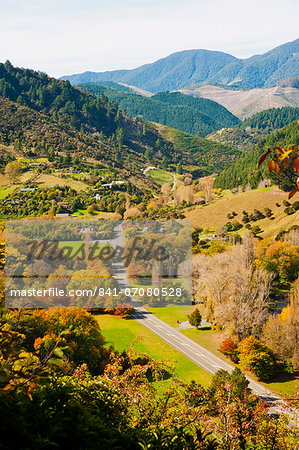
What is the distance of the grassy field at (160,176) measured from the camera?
523ft

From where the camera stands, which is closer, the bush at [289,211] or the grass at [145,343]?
the grass at [145,343]

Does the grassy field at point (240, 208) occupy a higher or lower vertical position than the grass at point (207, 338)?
higher

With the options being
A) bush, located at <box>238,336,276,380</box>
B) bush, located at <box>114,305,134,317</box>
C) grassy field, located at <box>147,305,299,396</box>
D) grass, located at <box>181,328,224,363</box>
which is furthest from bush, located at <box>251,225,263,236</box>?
bush, located at <box>238,336,276,380</box>

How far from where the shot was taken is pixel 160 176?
16488 centimetres

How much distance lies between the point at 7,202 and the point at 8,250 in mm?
60840

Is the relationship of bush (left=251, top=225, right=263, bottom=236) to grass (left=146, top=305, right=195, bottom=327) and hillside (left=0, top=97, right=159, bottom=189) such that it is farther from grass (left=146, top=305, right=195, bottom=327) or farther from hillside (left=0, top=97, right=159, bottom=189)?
hillside (left=0, top=97, right=159, bottom=189)

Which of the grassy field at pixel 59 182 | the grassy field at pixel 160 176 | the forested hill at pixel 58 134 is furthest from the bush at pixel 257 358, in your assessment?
the grassy field at pixel 160 176

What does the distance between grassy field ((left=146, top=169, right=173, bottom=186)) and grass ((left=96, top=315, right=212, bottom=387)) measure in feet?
393

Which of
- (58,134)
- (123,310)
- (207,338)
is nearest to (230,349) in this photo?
(207,338)

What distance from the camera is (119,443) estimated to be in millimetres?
5789

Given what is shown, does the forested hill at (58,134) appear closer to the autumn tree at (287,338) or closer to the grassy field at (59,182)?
the grassy field at (59,182)

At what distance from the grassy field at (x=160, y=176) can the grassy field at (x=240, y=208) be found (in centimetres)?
Answer: 6442

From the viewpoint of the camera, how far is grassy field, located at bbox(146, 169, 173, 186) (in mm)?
159288

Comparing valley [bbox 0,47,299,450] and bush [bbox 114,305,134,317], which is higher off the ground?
valley [bbox 0,47,299,450]
